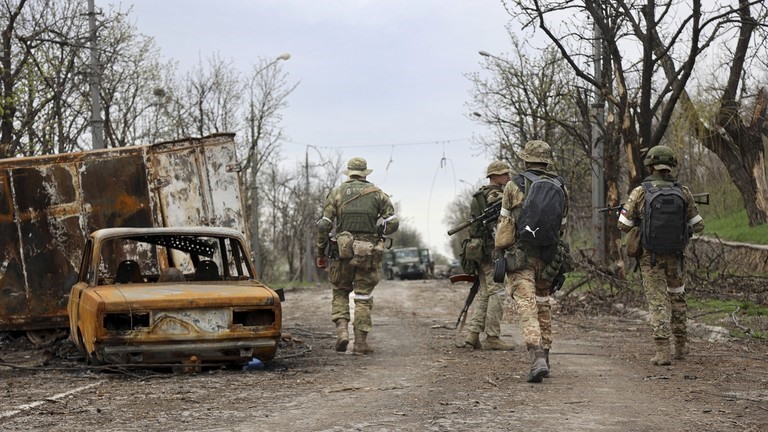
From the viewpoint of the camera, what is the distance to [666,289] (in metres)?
10.1

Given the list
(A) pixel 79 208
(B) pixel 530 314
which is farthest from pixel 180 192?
(B) pixel 530 314

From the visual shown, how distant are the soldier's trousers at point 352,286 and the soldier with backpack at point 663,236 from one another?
2.77 m

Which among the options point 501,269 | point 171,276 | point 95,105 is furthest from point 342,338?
point 95,105

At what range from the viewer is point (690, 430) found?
6.09m

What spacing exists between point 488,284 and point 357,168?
1.87 meters

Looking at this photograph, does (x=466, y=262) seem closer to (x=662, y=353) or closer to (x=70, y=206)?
(x=662, y=353)

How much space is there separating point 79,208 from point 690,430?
9.12 metres

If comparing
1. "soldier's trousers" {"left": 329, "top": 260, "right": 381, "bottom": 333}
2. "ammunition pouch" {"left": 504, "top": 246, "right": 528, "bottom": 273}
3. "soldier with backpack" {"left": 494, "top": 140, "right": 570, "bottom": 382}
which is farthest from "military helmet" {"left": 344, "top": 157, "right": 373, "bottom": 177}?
"ammunition pouch" {"left": 504, "top": 246, "right": 528, "bottom": 273}

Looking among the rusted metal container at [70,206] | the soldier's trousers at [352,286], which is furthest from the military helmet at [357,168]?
the rusted metal container at [70,206]

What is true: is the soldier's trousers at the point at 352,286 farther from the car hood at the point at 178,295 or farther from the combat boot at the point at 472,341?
the car hood at the point at 178,295

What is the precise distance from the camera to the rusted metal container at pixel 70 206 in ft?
42.8

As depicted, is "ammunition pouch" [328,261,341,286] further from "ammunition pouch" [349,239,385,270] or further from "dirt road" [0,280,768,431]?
"dirt road" [0,280,768,431]

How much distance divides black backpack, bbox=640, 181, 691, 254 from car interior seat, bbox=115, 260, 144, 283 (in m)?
4.77

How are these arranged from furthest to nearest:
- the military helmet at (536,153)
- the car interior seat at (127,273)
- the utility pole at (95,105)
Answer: the utility pole at (95,105) < the car interior seat at (127,273) < the military helmet at (536,153)
